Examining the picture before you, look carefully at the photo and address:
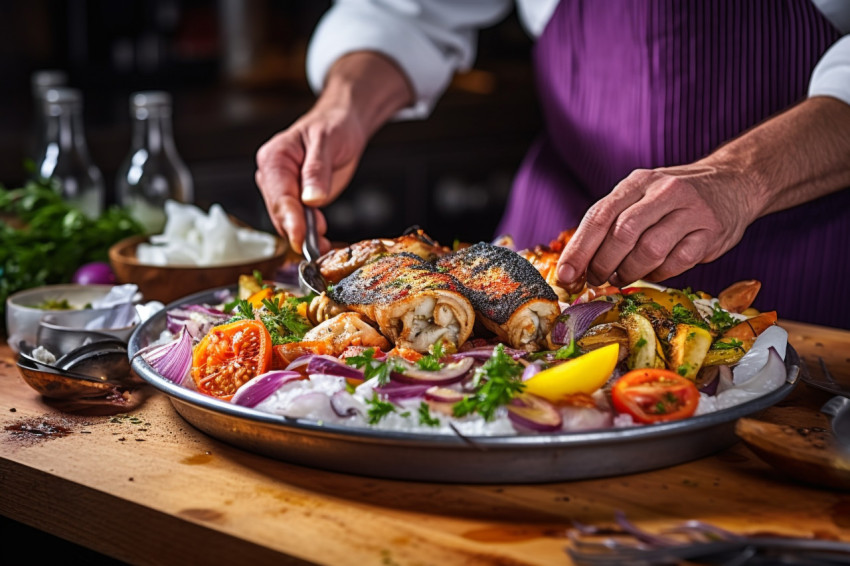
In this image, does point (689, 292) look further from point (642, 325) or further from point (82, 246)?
point (82, 246)

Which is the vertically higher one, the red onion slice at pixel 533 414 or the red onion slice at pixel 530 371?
the red onion slice at pixel 530 371

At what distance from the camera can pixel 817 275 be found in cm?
252

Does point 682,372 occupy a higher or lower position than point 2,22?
lower

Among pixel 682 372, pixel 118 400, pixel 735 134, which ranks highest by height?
pixel 735 134

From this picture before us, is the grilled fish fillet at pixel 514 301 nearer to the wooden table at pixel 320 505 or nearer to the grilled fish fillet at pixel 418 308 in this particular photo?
the grilled fish fillet at pixel 418 308

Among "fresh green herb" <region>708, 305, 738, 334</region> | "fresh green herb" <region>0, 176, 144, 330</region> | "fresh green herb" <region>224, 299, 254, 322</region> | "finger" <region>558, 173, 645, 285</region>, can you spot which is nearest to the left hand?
"finger" <region>558, 173, 645, 285</region>

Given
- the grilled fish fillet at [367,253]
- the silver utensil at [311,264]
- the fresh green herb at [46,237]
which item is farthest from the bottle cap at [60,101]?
the grilled fish fillet at [367,253]

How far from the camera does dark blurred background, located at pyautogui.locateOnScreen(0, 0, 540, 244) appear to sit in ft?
16.0

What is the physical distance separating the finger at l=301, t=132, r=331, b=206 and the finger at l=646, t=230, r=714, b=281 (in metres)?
0.84

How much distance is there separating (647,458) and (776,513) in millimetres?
184

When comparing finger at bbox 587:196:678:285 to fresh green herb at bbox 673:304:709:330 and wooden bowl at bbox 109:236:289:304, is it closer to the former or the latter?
fresh green herb at bbox 673:304:709:330

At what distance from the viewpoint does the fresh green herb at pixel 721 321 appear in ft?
5.77

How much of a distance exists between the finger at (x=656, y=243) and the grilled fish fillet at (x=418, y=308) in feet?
0.96

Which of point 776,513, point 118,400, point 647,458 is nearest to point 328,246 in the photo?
point 118,400
